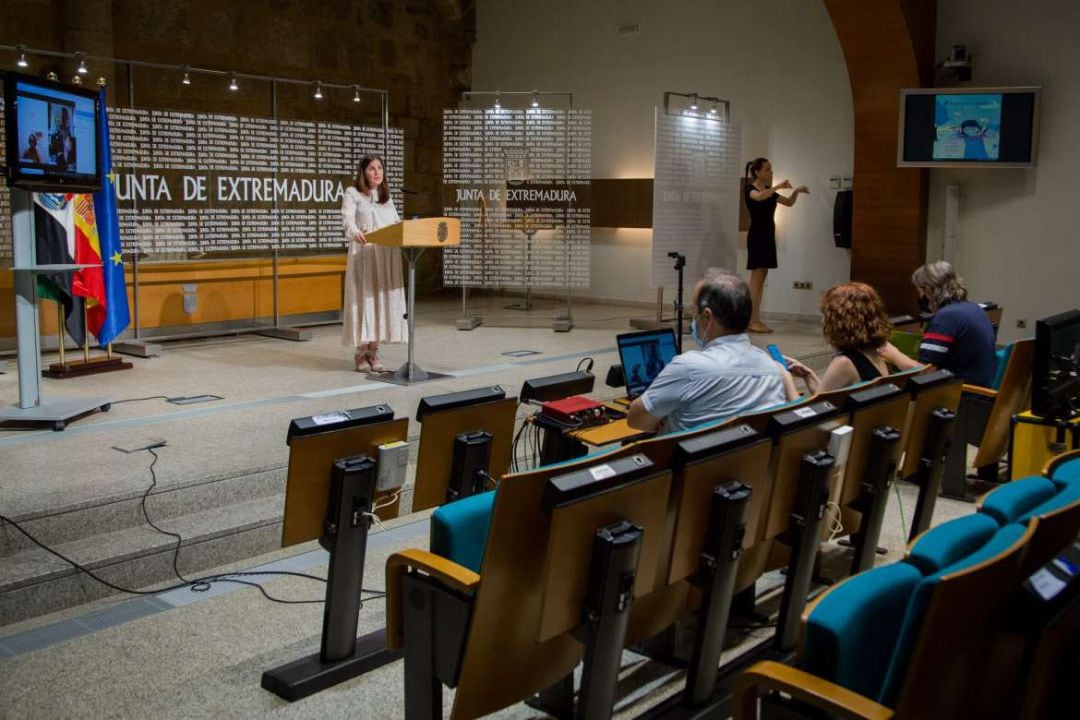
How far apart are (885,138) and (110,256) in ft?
20.6

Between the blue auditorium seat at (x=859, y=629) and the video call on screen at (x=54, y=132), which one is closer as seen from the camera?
the blue auditorium seat at (x=859, y=629)

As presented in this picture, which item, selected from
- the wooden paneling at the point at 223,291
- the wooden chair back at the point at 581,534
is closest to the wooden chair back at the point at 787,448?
the wooden chair back at the point at 581,534

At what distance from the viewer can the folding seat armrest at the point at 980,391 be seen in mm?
5023

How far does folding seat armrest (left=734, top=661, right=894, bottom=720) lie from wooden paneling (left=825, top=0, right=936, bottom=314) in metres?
7.75

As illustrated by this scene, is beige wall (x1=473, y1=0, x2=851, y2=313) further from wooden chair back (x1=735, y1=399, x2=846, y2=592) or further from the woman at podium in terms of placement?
wooden chair back (x1=735, y1=399, x2=846, y2=592)

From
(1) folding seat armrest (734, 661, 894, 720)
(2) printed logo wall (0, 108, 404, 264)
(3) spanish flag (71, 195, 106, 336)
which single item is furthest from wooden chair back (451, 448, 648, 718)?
(2) printed logo wall (0, 108, 404, 264)

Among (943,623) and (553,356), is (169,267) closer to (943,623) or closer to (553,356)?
(553,356)

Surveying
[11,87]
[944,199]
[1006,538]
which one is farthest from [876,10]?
[1006,538]

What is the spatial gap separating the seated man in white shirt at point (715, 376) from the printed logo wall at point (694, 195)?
18.5 ft

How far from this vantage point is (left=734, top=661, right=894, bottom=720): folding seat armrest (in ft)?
5.71

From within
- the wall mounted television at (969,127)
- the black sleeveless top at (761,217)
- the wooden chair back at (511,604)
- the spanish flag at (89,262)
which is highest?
the wall mounted television at (969,127)

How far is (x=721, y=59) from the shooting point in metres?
10.5

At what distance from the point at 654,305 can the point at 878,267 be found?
2.59 meters

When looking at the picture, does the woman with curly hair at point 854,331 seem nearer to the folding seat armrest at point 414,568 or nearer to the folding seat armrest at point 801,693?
the folding seat armrest at point 414,568
